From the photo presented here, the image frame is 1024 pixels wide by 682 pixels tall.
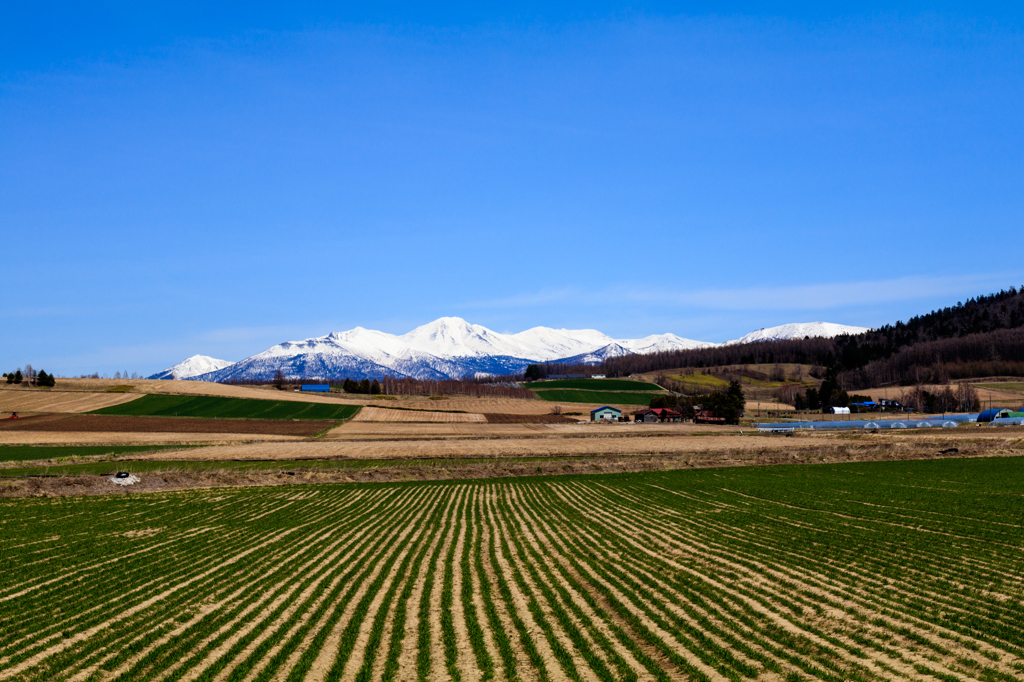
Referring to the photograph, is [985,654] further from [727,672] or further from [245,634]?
[245,634]

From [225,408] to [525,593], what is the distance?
121 meters

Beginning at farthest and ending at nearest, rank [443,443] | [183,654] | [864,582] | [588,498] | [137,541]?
[443,443]
[588,498]
[137,541]
[864,582]
[183,654]

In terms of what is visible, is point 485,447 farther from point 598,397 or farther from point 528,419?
point 598,397

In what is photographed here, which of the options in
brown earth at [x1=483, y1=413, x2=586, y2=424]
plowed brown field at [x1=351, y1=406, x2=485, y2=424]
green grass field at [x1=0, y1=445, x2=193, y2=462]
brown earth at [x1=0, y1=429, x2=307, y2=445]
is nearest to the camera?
green grass field at [x1=0, y1=445, x2=193, y2=462]

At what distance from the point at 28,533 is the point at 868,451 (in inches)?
2639

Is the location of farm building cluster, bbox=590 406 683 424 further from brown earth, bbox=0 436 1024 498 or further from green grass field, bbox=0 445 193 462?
green grass field, bbox=0 445 193 462

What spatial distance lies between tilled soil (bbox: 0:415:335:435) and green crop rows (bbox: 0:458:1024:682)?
65237 mm

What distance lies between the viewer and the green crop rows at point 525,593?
1276cm

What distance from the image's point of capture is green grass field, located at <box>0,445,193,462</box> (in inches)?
2496

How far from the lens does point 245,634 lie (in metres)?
14.6

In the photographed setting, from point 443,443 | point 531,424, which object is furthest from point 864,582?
point 531,424

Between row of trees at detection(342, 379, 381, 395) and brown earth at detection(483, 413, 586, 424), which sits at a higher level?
→ row of trees at detection(342, 379, 381, 395)

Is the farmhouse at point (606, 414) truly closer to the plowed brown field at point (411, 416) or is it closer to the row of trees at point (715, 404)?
the row of trees at point (715, 404)

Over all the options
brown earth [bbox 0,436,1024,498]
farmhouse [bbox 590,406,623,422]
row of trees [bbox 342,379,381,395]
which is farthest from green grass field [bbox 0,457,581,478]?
row of trees [bbox 342,379,381,395]
